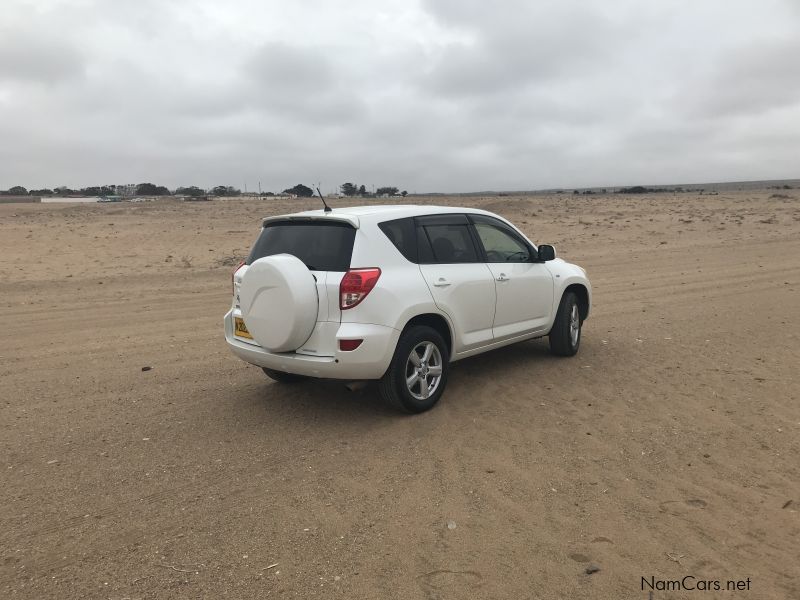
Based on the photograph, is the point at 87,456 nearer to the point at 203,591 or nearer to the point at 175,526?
the point at 175,526

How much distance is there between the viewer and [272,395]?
19.7ft

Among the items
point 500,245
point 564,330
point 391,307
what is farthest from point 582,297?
point 391,307

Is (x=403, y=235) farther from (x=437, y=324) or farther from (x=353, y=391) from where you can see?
(x=353, y=391)

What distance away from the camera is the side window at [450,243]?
18.5 feet

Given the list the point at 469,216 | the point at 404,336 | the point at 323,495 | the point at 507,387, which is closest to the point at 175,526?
the point at 323,495

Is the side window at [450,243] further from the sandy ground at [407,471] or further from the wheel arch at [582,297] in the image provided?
the wheel arch at [582,297]

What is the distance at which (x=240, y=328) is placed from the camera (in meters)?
5.49

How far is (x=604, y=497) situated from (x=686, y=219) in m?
26.4

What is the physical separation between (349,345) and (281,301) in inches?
24.7

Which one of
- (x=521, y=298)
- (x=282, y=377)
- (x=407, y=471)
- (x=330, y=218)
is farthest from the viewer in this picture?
(x=521, y=298)

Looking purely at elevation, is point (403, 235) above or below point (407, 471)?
above

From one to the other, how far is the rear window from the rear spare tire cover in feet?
0.55

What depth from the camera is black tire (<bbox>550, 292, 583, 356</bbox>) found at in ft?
23.1

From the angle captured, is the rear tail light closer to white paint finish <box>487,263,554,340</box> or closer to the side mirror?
white paint finish <box>487,263,554,340</box>
